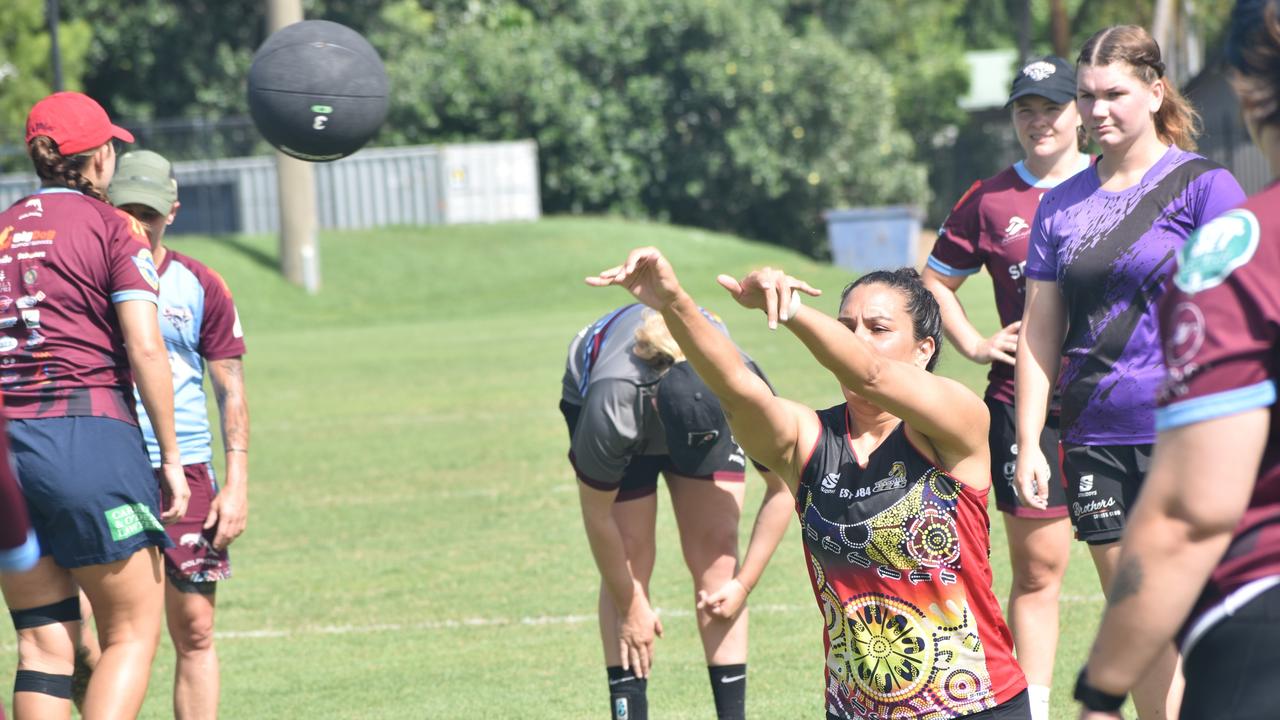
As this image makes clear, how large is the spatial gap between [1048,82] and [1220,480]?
11.4 ft

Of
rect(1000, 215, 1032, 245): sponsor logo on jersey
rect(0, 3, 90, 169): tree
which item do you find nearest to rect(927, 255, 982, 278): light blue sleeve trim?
rect(1000, 215, 1032, 245): sponsor logo on jersey

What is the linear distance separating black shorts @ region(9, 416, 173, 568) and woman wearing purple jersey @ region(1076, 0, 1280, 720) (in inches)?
123

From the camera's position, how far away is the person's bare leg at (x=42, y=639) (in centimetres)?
450

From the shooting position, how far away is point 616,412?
5.00 metres

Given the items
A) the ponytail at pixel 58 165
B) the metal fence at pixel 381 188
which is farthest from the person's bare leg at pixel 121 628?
the metal fence at pixel 381 188

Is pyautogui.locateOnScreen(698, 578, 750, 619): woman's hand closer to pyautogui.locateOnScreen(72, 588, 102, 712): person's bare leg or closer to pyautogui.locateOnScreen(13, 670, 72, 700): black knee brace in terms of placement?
pyautogui.locateOnScreen(13, 670, 72, 700): black knee brace

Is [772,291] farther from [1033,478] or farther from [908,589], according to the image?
[1033,478]

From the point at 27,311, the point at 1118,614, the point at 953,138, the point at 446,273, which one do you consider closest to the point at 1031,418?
the point at 1118,614

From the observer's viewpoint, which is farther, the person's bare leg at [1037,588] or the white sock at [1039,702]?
the person's bare leg at [1037,588]

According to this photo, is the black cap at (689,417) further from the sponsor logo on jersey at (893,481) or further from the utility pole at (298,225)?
the utility pole at (298,225)

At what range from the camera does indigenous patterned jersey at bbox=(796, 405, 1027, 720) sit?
3.47 metres

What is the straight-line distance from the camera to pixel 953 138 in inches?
1666

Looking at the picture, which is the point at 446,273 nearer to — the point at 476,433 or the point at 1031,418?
the point at 476,433

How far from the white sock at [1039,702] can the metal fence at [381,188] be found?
30344 mm
